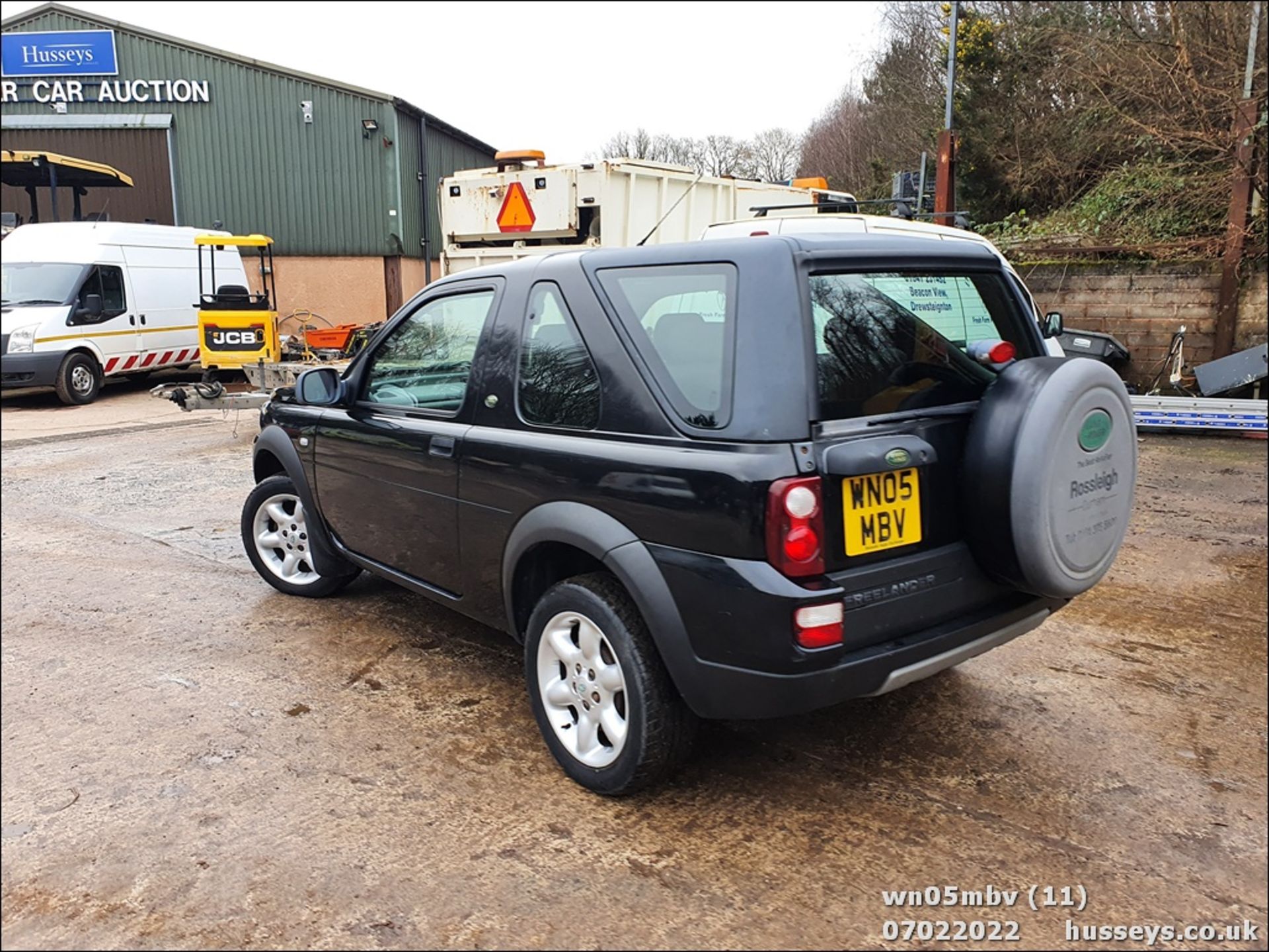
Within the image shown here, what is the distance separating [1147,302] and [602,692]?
11.0 metres

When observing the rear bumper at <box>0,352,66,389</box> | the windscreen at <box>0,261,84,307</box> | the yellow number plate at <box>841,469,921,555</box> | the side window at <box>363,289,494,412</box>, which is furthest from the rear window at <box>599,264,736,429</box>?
the windscreen at <box>0,261,84,307</box>

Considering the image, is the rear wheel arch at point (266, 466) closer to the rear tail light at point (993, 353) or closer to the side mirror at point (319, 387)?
the side mirror at point (319, 387)

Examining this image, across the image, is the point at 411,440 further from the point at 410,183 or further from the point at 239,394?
the point at 410,183

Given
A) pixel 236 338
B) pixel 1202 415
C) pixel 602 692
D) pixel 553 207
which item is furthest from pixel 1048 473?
pixel 236 338

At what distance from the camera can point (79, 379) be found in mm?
12773

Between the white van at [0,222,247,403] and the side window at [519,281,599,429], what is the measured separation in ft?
31.7

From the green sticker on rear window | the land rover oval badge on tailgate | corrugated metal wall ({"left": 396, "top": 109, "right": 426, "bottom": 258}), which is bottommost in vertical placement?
the land rover oval badge on tailgate

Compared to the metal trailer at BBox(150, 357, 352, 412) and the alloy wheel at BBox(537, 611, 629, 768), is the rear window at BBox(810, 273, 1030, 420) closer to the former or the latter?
the alloy wheel at BBox(537, 611, 629, 768)

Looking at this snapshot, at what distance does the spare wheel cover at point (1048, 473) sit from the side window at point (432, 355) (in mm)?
1878

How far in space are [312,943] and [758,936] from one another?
1.13m

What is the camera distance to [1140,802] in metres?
2.89

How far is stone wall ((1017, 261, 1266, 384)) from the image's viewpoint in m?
10.9

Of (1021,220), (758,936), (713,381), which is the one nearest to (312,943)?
(758,936)

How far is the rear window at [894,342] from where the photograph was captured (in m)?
2.71
